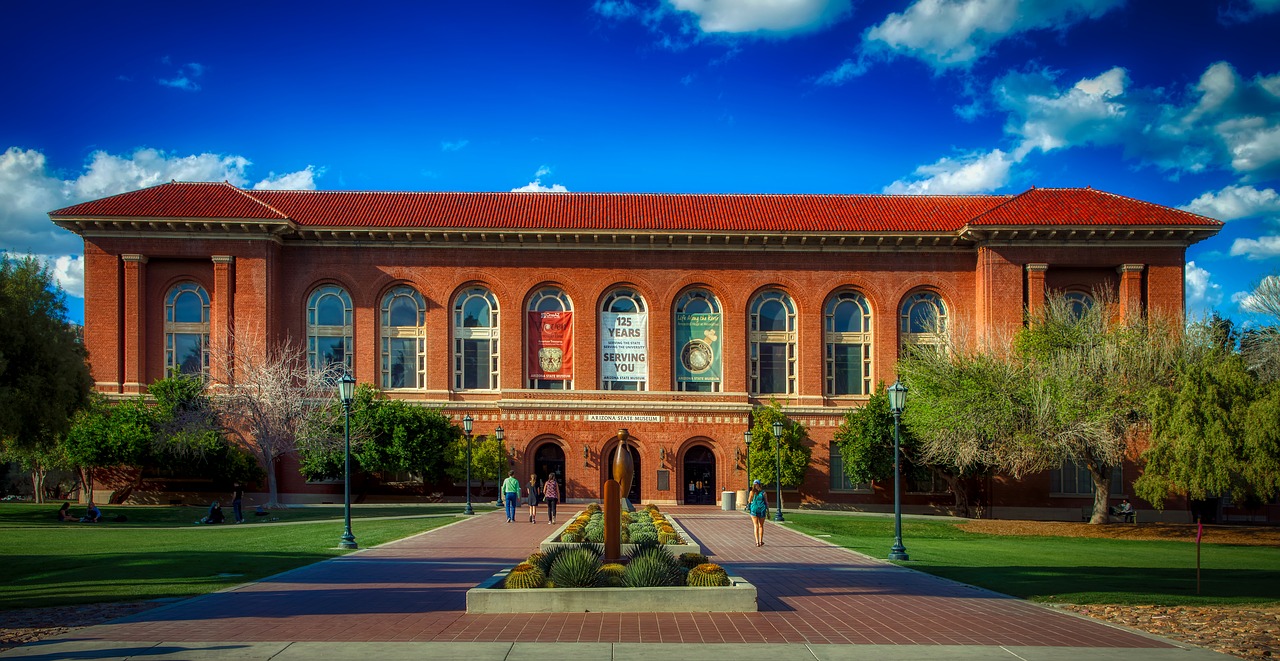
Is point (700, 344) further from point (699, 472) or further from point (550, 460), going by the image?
point (550, 460)

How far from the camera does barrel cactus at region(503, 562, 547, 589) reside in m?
13.5

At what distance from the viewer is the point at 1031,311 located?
43.2m

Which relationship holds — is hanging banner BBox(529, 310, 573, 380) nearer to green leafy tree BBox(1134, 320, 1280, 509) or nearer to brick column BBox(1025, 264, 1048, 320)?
brick column BBox(1025, 264, 1048, 320)

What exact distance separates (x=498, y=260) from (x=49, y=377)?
63.6 feet

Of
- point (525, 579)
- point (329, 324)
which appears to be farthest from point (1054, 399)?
point (329, 324)

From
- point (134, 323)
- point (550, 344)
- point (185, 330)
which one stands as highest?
point (134, 323)

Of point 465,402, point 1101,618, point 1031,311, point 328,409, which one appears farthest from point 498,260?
point 1101,618

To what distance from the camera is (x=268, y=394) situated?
4097 centimetres

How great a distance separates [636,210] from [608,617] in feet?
117

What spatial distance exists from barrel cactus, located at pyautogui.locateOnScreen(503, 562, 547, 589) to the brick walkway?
0.57 meters

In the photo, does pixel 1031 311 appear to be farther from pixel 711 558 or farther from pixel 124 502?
pixel 124 502

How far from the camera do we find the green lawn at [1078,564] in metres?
16.3

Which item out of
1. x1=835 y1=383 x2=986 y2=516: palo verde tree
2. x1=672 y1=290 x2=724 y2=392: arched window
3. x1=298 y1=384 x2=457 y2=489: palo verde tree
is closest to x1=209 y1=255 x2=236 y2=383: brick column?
x1=298 y1=384 x2=457 y2=489: palo verde tree

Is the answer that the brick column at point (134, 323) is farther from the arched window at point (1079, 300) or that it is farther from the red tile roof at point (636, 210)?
the arched window at point (1079, 300)
